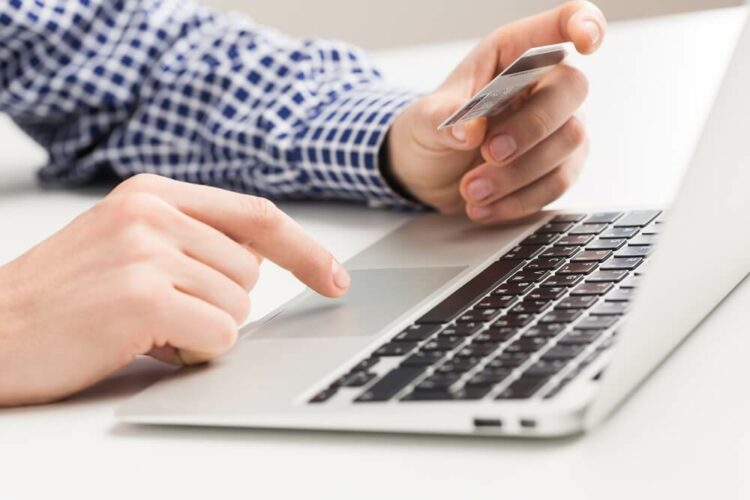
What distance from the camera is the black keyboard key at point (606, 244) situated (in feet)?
2.47

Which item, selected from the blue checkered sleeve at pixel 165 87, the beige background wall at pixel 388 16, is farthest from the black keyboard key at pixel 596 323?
the beige background wall at pixel 388 16

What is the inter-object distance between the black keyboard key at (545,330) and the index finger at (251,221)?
16 cm

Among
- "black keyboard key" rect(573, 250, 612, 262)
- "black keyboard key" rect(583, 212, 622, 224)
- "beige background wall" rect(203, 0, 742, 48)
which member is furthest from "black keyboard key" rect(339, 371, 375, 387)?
"beige background wall" rect(203, 0, 742, 48)

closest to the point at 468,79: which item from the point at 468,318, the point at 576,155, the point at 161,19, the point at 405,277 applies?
the point at 576,155

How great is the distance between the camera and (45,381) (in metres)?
0.63

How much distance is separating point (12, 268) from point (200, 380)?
14 cm

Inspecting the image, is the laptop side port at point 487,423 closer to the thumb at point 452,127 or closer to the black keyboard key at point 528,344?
the black keyboard key at point 528,344

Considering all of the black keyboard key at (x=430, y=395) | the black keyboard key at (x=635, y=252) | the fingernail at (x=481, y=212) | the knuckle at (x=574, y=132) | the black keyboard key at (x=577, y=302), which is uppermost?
the knuckle at (x=574, y=132)

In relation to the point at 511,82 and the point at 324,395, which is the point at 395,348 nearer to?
the point at 324,395

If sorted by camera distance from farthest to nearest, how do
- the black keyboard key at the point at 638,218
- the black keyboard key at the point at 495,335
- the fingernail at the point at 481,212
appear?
the fingernail at the point at 481,212 → the black keyboard key at the point at 638,218 → the black keyboard key at the point at 495,335

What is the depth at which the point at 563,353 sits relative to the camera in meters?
0.54

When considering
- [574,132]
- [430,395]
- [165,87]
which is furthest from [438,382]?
[165,87]

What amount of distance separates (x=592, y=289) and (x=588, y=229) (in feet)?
0.56

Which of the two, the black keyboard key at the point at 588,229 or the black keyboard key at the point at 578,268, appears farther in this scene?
the black keyboard key at the point at 588,229
